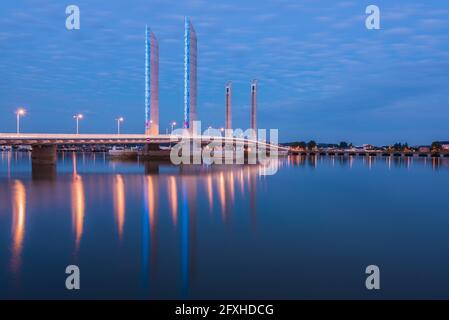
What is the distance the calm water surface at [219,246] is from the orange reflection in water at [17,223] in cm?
3

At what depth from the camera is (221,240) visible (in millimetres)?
10859

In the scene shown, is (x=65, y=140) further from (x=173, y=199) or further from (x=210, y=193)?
(x=173, y=199)

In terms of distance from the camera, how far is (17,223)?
42.6 ft

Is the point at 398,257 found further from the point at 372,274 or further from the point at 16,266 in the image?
the point at 16,266

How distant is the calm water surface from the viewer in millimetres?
7312

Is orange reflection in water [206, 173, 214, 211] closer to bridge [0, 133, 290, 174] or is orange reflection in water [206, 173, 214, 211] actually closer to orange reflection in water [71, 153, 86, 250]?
orange reflection in water [71, 153, 86, 250]

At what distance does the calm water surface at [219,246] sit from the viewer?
731cm

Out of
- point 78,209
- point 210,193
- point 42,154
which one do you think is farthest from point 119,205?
point 42,154

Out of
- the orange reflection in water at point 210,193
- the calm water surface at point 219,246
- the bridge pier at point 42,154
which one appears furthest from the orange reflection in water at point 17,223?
the bridge pier at point 42,154

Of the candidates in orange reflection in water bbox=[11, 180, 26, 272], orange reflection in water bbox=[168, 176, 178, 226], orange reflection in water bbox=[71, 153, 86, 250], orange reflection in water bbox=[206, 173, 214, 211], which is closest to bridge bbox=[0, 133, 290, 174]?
orange reflection in water bbox=[71, 153, 86, 250]

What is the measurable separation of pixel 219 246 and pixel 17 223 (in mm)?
6669

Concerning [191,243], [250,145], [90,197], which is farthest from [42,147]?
Result: [191,243]

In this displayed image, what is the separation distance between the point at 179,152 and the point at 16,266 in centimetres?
4163

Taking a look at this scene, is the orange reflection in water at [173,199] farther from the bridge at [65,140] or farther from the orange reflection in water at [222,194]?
the bridge at [65,140]
